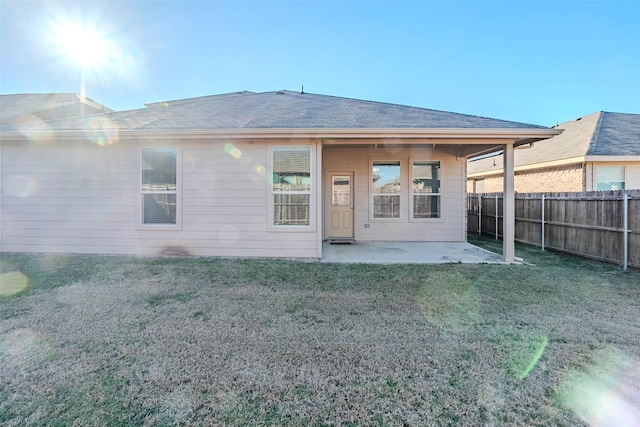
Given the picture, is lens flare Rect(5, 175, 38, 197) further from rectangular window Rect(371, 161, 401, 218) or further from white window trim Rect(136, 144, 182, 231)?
rectangular window Rect(371, 161, 401, 218)

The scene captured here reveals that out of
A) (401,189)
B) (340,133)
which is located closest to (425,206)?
(401,189)

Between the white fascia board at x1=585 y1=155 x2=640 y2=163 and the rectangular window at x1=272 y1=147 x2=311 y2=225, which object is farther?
the white fascia board at x1=585 y1=155 x2=640 y2=163

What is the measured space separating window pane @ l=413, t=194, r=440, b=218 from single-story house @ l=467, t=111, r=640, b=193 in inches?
172

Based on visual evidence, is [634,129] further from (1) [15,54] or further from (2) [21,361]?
(1) [15,54]

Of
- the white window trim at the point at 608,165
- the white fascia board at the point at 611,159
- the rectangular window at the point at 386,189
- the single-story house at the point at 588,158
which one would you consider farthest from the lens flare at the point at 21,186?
the white window trim at the point at 608,165

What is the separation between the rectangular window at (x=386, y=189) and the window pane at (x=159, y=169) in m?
5.34

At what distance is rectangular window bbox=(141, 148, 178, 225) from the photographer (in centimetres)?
686

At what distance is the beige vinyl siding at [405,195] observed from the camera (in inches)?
362

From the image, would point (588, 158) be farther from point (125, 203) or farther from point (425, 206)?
point (125, 203)

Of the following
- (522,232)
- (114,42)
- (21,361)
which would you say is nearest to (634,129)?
(522,232)

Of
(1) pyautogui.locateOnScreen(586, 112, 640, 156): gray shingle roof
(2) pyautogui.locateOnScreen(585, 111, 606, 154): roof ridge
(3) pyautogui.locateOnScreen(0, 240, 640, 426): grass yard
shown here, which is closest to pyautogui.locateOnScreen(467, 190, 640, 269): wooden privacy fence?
(3) pyautogui.locateOnScreen(0, 240, 640, 426): grass yard

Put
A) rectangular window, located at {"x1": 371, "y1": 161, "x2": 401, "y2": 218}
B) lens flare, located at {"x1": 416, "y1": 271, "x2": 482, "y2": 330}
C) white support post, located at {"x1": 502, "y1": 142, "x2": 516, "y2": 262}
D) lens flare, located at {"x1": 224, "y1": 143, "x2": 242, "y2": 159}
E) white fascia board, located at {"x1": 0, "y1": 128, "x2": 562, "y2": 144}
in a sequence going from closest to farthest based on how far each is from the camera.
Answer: lens flare, located at {"x1": 416, "y1": 271, "x2": 482, "y2": 330} < white fascia board, located at {"x1": 0, "y1": 128, "x2": 562, "y2": 144} < white support post, located at {"x1": 502, "y1": 142, "x2": 516, "y2": 262} < lens flare, located at {"x1": 224, "y1": 143, "x2": 242, "y2": 159} < rectangular window, located at {"x1": 371, "y1": 161, "x2": 401, "y2": 218}

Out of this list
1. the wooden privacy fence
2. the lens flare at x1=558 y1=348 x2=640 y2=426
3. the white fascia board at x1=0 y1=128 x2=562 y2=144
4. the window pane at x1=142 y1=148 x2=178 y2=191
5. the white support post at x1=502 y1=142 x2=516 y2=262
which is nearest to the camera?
the lens flare at x1=558 y1=348 x2=640 y2=426

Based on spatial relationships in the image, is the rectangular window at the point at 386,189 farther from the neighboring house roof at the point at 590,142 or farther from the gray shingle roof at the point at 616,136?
the gray shingle roof at the point at 616,136
